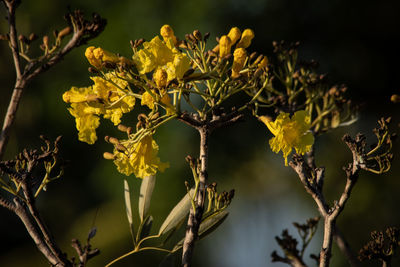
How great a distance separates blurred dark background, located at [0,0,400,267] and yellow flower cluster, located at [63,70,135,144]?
2811mm

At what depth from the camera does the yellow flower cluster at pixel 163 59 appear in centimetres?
100

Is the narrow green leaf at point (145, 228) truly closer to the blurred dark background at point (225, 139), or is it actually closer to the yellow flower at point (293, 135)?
the yellow flower at point (293, 135)

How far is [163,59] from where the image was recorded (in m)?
1.07

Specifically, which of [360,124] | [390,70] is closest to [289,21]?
[390,70]

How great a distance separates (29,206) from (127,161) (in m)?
0.27

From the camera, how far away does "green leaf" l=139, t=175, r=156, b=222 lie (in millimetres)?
1183

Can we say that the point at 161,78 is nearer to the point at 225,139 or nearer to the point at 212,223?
the point at 212,223

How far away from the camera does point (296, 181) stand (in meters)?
5.25

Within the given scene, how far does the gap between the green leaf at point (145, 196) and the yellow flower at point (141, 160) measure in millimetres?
86

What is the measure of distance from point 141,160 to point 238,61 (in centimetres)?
30

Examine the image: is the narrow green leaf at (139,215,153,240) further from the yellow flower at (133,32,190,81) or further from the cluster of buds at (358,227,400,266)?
the cluster of buds at (358,227,400,266)

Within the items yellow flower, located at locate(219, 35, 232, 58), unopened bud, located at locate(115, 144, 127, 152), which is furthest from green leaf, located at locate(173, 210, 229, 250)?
yellow flower, located at locate(219, 35, 232, 58)

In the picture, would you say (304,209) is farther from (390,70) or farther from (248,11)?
(248,11)

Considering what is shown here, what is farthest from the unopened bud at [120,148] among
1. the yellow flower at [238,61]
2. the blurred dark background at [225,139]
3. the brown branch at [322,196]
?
the blurred dark background at [225,139]
